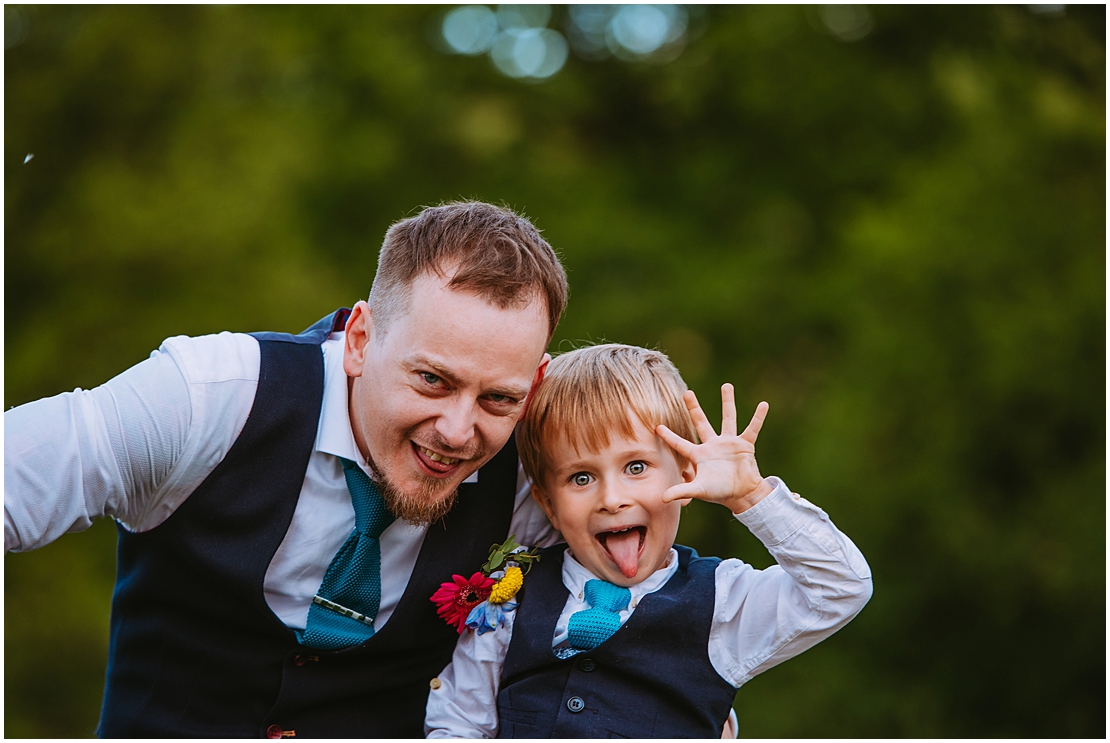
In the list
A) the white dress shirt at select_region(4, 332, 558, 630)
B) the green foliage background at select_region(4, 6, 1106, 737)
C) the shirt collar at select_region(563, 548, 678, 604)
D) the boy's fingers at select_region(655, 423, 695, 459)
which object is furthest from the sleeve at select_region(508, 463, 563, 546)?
the green foliage background at select_region(4, 6, 1106, 737)

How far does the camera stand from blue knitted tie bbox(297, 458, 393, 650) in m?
2.37

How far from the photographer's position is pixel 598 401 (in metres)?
2.34

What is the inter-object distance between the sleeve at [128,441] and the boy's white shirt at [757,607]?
2.45 feet

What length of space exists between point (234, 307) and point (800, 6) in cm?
515

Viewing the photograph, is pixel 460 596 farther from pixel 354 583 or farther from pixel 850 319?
pixel 850 319

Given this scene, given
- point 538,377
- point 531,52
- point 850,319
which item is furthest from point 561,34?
point 538,377

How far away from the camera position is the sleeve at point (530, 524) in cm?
257

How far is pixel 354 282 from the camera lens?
816cm

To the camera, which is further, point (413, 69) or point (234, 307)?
point (413, 69)

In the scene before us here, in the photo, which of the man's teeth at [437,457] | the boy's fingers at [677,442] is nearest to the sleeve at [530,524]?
the man's teeth at [437,457]

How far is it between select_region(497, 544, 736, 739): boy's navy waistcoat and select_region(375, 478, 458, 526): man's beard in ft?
1.11

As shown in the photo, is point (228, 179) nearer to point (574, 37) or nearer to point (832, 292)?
point (574, 37)

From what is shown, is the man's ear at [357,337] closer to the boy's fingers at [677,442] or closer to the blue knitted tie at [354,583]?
the blue knitted tie at [354,583]

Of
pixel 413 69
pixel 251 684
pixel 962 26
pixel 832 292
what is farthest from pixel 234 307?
pixel 962 26
